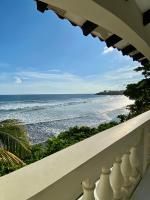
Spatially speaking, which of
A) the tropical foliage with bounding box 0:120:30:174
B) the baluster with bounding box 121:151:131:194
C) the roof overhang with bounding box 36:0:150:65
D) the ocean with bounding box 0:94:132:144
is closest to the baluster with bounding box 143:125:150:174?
the baluster with bounding box 121:151:131:194

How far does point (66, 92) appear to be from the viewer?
55.2 meters

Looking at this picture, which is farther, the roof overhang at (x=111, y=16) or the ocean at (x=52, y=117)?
the ocean at (x=52, y=117)

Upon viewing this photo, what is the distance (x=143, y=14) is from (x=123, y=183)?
1982 mm

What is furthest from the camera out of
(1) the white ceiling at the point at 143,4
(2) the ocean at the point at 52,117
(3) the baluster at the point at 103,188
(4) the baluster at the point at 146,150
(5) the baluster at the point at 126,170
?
(2) the ocean at the point at 52,117

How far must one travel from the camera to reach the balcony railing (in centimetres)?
82

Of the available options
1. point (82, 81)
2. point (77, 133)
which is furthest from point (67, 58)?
point (77, 133)

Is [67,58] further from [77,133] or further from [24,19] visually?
[77,133]

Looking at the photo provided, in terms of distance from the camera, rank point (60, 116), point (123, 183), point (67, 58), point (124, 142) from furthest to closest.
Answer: point (67, 58) < point (60, 116) < point (123, 183) < point (124, 142)

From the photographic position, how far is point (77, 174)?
41.4 inches

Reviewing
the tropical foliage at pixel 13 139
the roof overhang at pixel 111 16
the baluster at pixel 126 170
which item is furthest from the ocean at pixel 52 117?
the baluster at pixel 126 170

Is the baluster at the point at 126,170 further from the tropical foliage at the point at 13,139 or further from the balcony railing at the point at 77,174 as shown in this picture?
the tropical foliage at the point at 13,139

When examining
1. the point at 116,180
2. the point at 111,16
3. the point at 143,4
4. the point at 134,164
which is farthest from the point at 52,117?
the point at 116,180

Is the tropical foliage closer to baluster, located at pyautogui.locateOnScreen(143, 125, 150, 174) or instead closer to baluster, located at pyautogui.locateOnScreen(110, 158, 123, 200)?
baluster, located at pyautogui.locateOnScreen(143, 125, 150, 174)

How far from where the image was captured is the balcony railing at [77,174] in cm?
82
